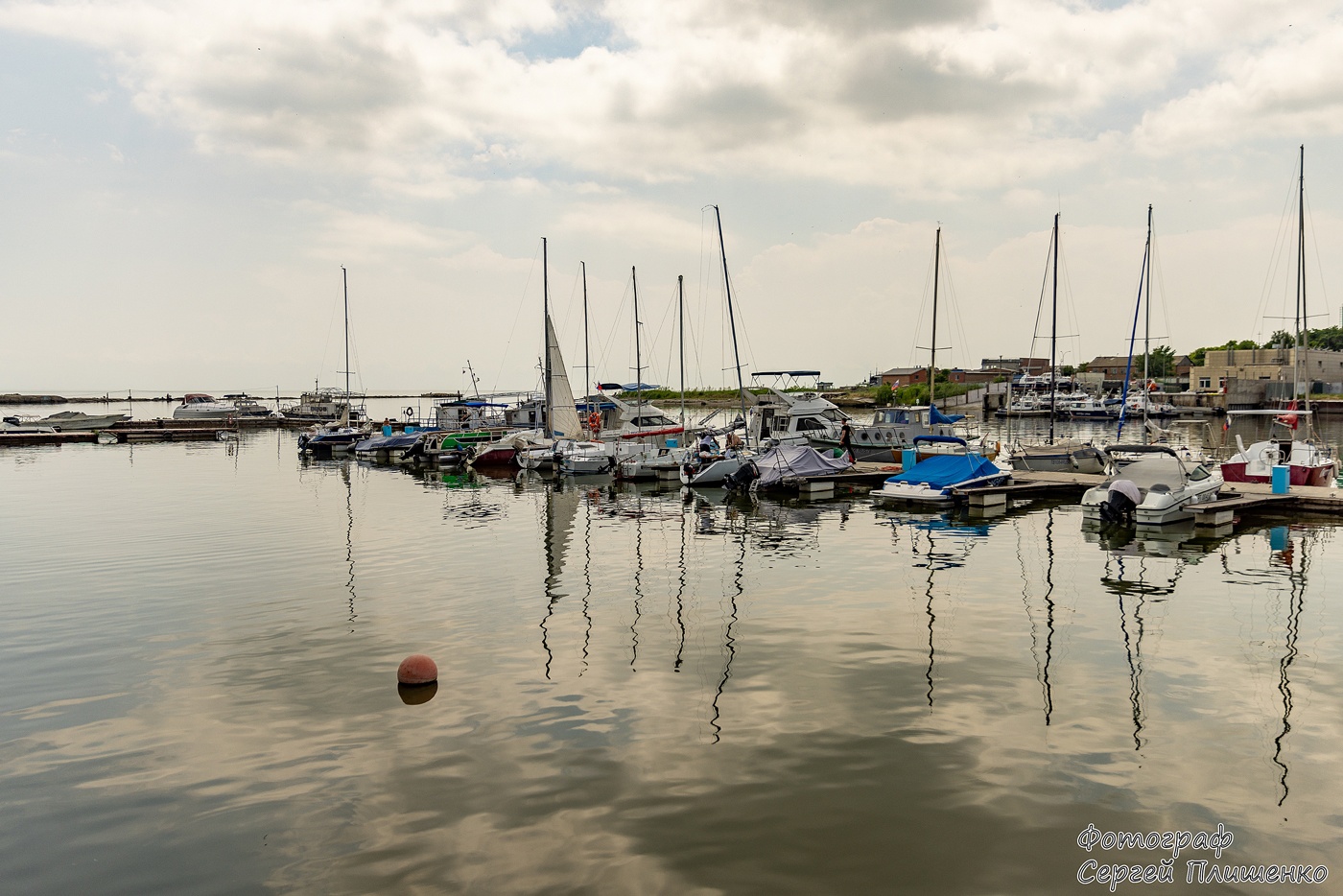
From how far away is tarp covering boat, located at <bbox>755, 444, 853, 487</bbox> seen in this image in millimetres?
39438

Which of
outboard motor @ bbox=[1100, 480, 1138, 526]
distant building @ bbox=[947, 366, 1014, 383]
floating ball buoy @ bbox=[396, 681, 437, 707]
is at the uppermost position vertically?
distant building @ bbox=[947, 366, 1014, 383]

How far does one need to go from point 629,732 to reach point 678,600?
25.6 ft

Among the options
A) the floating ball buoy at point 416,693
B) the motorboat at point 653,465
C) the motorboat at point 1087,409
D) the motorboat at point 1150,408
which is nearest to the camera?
the floating ball buoy at point 416,693

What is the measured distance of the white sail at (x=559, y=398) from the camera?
52562 mm

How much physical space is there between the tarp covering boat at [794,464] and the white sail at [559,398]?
1647cm

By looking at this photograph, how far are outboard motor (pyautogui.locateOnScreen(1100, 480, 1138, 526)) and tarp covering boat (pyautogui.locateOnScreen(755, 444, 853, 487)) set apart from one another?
1366 centimetres

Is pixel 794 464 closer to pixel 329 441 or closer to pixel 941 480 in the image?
pixel 941 480

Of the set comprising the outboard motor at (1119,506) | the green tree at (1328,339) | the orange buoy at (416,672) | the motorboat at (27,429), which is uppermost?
the green tree at (1328,339)

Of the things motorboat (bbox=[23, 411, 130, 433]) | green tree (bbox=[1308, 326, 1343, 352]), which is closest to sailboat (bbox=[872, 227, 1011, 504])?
motorboat (bbox=[23, 411, 130, 433])

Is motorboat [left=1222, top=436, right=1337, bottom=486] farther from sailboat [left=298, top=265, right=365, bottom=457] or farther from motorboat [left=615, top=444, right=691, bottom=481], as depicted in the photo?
sailboat [left=298, top=265, right=365, bottom=457]

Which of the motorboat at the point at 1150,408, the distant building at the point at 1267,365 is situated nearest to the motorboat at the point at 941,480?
the motorboat at the point at 1150,408

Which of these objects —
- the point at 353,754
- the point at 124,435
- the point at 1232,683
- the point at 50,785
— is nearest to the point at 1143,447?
Result: the point at 1232,683

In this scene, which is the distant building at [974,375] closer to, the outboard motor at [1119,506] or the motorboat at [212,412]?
the motorboat at [212,412]

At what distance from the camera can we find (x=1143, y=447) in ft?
114
